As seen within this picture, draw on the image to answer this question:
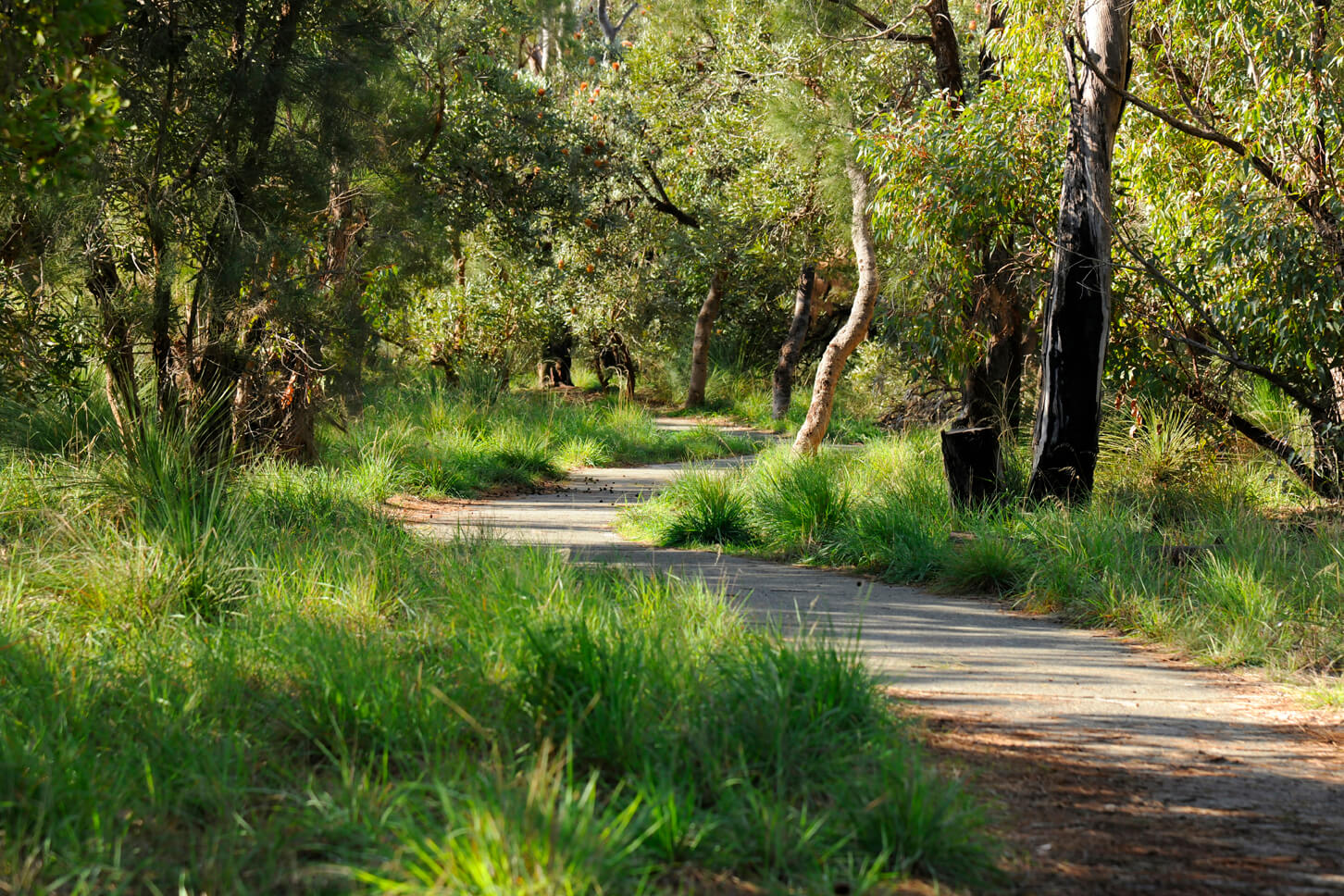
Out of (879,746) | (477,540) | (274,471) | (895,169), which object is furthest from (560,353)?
(879,746)

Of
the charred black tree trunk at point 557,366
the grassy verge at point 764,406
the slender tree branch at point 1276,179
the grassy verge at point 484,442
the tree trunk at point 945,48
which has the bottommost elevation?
the grassy verge at point 484,442

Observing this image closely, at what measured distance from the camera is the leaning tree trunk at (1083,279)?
27.5ft

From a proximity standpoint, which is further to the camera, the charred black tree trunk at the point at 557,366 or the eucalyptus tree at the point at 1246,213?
the charred black tree trunk at the point at 557,366

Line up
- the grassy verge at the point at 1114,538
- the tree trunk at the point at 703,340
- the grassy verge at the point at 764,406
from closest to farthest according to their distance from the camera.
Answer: the grassy verge at the point at 1114,538 < the grassy verge at the point at 764,406 < the tree trunk at the point at 703,340

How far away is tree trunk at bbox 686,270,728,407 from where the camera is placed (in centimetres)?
2302

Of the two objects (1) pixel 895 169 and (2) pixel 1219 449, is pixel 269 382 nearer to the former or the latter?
(1) pixel 895 169

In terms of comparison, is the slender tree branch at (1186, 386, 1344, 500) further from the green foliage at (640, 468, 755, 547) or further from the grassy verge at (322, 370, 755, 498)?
the grassy verge at (322, 370, 755, 498)

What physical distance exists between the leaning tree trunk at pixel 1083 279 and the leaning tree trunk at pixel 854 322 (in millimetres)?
3295

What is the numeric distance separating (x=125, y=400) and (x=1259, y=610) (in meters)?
6.71

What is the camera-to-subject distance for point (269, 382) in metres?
8.97

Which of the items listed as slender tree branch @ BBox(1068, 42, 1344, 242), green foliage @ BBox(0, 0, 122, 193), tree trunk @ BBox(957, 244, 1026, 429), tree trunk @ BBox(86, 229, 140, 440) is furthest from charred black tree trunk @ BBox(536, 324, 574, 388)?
green foliage @ BBox(0, 0, 122, 193)

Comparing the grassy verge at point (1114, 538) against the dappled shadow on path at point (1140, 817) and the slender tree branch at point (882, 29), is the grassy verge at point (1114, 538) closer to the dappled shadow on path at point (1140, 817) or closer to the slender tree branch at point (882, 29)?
the dappled shadow on path at point (1140, 817)

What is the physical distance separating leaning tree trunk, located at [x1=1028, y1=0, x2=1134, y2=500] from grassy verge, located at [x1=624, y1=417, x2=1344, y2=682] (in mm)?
407

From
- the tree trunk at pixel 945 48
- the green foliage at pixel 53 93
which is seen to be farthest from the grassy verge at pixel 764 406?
the green foliage at pixel 53 93
